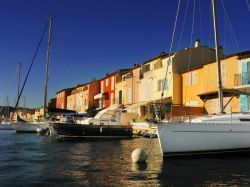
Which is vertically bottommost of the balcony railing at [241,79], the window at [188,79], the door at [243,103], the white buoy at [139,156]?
the white buoy at [139,156]

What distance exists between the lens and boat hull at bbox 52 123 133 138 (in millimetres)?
33500

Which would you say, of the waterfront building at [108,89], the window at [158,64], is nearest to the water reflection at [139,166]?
the window at [158,64]

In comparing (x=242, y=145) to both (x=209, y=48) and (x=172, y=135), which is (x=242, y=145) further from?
(x=209, y=48)

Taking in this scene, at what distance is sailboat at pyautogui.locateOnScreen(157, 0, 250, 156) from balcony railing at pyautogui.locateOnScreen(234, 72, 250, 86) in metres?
14.6

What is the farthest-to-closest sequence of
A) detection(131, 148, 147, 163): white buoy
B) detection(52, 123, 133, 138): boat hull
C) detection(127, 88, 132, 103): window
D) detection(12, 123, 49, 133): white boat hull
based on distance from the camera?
detection(127, 88, 132, 103): window, detection(12, 123, 49, 133): white boat hull, detection(52, 123, 133, 138): boat hull, detection(131, 148, 147, 163): white buoy

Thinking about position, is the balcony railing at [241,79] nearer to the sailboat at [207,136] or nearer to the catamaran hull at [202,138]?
the sailboat at [207,136]

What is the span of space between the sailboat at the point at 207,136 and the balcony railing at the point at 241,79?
1462cm

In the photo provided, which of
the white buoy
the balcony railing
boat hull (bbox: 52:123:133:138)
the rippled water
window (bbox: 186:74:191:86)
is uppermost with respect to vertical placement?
window (bbox: 186:74:191:86)

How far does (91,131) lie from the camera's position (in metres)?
33.9

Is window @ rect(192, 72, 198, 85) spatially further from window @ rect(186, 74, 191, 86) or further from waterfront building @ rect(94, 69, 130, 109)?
waterfront building @ rect(94, 69, 130, 109)

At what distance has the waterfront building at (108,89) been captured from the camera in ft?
209

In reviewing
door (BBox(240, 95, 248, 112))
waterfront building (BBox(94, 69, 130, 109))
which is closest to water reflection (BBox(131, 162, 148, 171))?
door (BBox(240, 95, 248, 112))

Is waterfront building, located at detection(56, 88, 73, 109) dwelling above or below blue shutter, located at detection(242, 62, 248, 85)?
above

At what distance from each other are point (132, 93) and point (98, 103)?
18834 millimetres
